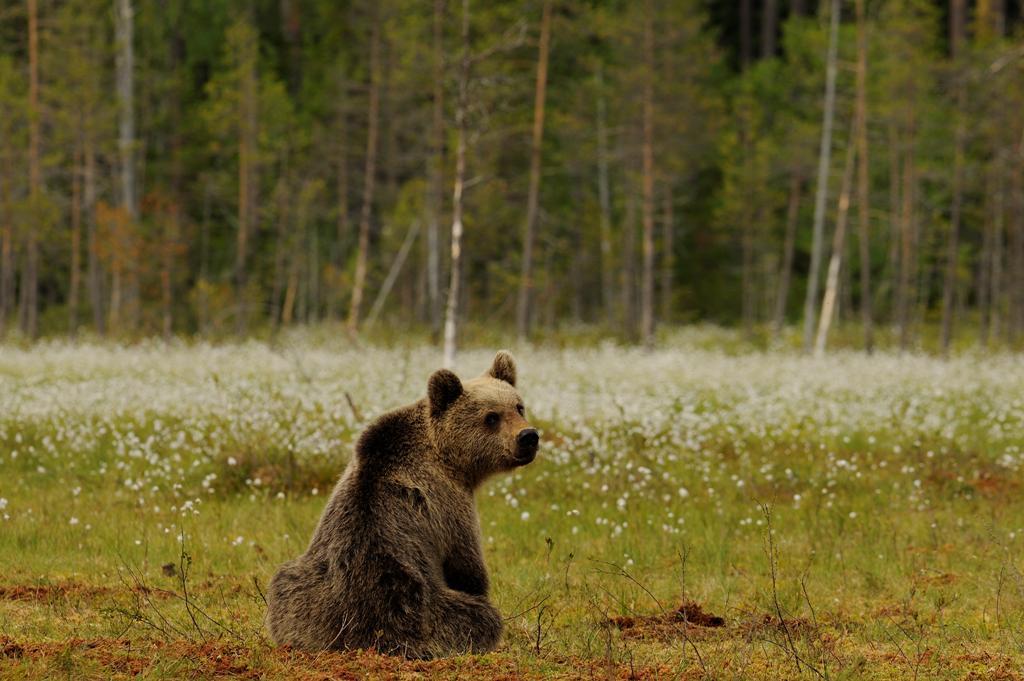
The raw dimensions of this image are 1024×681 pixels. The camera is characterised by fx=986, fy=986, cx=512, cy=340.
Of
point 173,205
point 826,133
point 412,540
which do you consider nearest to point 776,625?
point 412,540

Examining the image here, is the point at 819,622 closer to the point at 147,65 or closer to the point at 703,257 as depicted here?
the point at 147,65

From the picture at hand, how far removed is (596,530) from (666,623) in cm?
306

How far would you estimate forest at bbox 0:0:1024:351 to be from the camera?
107ft

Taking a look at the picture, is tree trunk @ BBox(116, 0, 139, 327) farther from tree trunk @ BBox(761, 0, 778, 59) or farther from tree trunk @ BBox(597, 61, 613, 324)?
tree trunk @ BBox(761, 0, 778, 59)

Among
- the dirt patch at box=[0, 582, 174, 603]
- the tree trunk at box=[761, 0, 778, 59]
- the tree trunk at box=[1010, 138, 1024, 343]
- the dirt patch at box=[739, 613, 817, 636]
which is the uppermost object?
the tree trunk at box=[761, 0, 778, 59]

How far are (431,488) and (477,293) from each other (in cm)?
4769

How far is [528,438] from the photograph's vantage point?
540cm

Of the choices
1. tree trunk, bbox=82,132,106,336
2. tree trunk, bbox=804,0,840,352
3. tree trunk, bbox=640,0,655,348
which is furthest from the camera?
tree trunk, bbox=804,0,840,352

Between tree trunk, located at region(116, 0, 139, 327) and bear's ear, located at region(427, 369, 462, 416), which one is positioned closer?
bear's ear, located at region(427, 369, 462, 416)

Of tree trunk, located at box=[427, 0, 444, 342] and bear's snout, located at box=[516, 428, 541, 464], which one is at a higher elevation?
tree trunk, located at box=[427, 0, 444, 342]

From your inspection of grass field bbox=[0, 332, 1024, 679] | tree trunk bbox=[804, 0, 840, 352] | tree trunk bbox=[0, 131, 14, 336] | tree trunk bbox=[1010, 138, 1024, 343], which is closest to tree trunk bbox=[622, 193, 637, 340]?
tree trunk bbox=[804, 0, 840, 352]

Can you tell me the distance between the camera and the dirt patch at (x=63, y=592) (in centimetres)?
711

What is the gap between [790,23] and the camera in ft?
171

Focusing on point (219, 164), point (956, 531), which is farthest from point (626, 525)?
point (219, 164)
